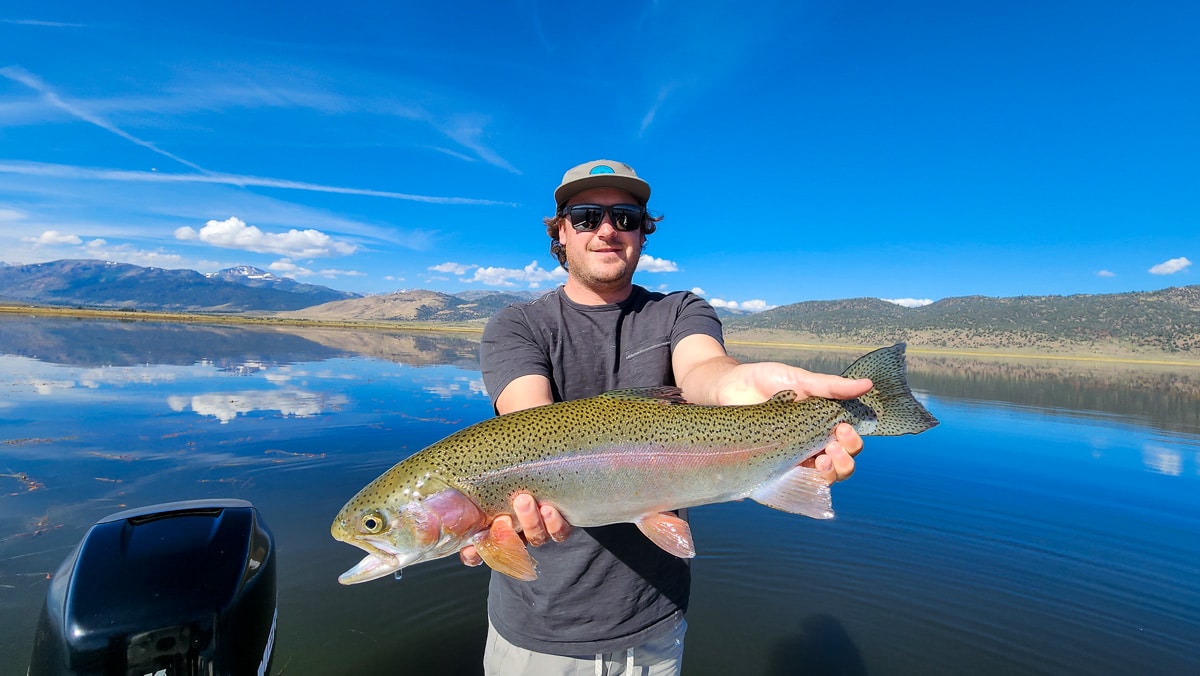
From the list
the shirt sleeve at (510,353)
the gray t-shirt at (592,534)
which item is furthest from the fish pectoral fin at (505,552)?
the shirt sleeve at (510,353)

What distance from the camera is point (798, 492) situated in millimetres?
3486

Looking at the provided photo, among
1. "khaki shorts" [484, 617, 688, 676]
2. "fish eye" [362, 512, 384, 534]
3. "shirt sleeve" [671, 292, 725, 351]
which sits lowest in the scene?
"khaki shorts" [484, 617, 688, 676]

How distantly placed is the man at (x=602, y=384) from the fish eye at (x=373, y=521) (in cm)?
54

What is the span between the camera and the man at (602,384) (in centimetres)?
312

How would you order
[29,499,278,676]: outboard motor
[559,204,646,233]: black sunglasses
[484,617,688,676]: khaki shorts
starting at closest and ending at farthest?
[29,499,278,676]: outboard motor, [484,617,688,676]: khaki shorts, [559,204,646,233]: black sunglasses

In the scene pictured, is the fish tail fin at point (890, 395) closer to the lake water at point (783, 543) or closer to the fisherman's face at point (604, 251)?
the fisherman's face at point (604, 251)

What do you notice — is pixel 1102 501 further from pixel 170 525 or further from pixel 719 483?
pixel 170 525

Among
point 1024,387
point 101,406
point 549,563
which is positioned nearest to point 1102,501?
point 549,563

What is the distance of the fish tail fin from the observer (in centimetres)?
370

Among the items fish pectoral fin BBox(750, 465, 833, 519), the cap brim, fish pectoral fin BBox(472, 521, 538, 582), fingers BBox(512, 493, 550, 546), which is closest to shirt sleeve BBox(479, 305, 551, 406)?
fingers BBox(512, 493, 550, 546)

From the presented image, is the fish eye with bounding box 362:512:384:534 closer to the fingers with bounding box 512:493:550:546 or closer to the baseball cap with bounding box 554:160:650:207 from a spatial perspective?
the fingers with bounding box 512:493:550:546

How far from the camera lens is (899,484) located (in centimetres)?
1206

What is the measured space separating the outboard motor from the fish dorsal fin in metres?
2.40

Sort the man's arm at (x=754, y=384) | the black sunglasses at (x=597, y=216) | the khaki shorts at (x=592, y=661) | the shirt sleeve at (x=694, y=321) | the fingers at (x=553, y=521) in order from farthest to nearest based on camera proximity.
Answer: the black sunglasses at (x=597, y=216) < the shirt sleeve at (x=694, y=321) < the man's arm at (x=754, y=384) < the khaki shorts at (x=592, y=661) < the fingers at (x=553, y=521)
